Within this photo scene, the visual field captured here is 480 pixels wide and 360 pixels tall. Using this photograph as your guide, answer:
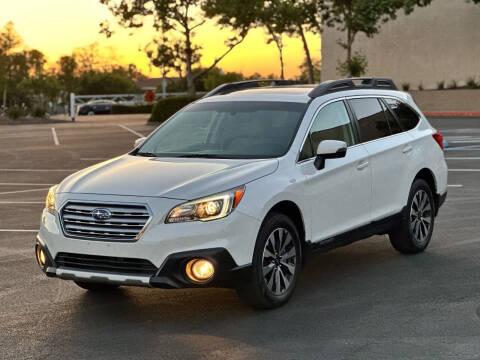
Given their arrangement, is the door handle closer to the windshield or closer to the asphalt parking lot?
the windshield

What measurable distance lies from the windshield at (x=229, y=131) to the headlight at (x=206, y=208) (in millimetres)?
910

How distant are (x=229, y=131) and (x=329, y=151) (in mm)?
984

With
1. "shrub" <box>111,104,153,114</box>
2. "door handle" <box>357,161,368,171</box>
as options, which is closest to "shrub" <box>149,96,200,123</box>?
"shrub" <box>111,104,153,114</box>

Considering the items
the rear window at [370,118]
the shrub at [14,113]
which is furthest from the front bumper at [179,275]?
the shrub at [14,113]

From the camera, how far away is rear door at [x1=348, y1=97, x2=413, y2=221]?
870 cm

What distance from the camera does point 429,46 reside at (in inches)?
2265

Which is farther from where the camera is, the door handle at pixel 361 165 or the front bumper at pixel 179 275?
the door handle at pixel 361 165

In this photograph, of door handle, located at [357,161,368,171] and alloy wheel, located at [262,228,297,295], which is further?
door handle, located at [357,161,368,171]

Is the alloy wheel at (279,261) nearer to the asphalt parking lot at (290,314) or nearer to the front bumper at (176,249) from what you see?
the asphalt parking lot at (290,314)

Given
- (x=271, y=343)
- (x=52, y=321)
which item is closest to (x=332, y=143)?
(x=271, y=343)

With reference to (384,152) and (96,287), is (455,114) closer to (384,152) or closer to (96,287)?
(384,152)

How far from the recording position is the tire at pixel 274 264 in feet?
22.8

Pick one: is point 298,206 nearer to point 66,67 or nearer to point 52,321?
point 52,321

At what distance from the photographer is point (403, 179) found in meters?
9.18
